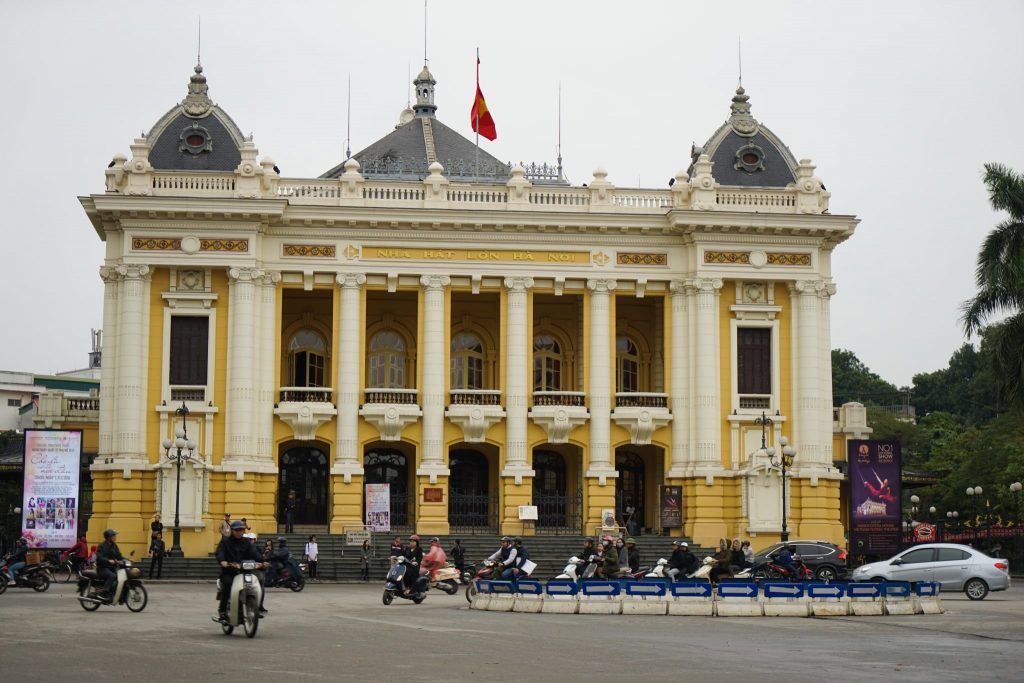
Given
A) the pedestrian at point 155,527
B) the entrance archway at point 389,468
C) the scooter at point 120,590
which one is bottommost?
the scooter at point 120,590

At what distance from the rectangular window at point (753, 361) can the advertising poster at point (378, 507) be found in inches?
505

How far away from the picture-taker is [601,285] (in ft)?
177

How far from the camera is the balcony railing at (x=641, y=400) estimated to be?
2135 inches

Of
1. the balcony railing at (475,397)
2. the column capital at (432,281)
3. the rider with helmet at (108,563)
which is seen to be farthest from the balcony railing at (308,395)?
the rider with helmet at (108,563)

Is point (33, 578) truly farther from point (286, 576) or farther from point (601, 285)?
point (601, 285)

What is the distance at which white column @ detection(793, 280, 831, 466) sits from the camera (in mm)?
53406

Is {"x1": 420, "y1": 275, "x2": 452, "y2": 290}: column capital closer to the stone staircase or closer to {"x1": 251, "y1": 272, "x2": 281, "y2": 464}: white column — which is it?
{"x1": 251, "y1": 272, "x2": 281, "y2": 464}: white column

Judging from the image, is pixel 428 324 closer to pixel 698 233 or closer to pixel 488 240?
pixel 488 240

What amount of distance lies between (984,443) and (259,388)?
39990mm

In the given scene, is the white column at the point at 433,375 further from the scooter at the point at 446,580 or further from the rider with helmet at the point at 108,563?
the rider with helmet at the point at 108,563

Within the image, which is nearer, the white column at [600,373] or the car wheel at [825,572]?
the car wheel at [825,572]

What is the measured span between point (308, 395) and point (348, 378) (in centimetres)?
172

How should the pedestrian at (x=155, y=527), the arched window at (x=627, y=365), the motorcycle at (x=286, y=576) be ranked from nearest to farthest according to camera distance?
1. the motorcycle at (x=286, y=576)
2. the pedestrian at (x=155, y=527)
3. the arched window at (x=627, y=365)

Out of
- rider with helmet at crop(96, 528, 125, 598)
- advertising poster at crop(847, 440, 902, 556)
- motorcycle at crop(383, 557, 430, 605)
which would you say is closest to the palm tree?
advertising poster at crop(847, 440, 902, 556)
